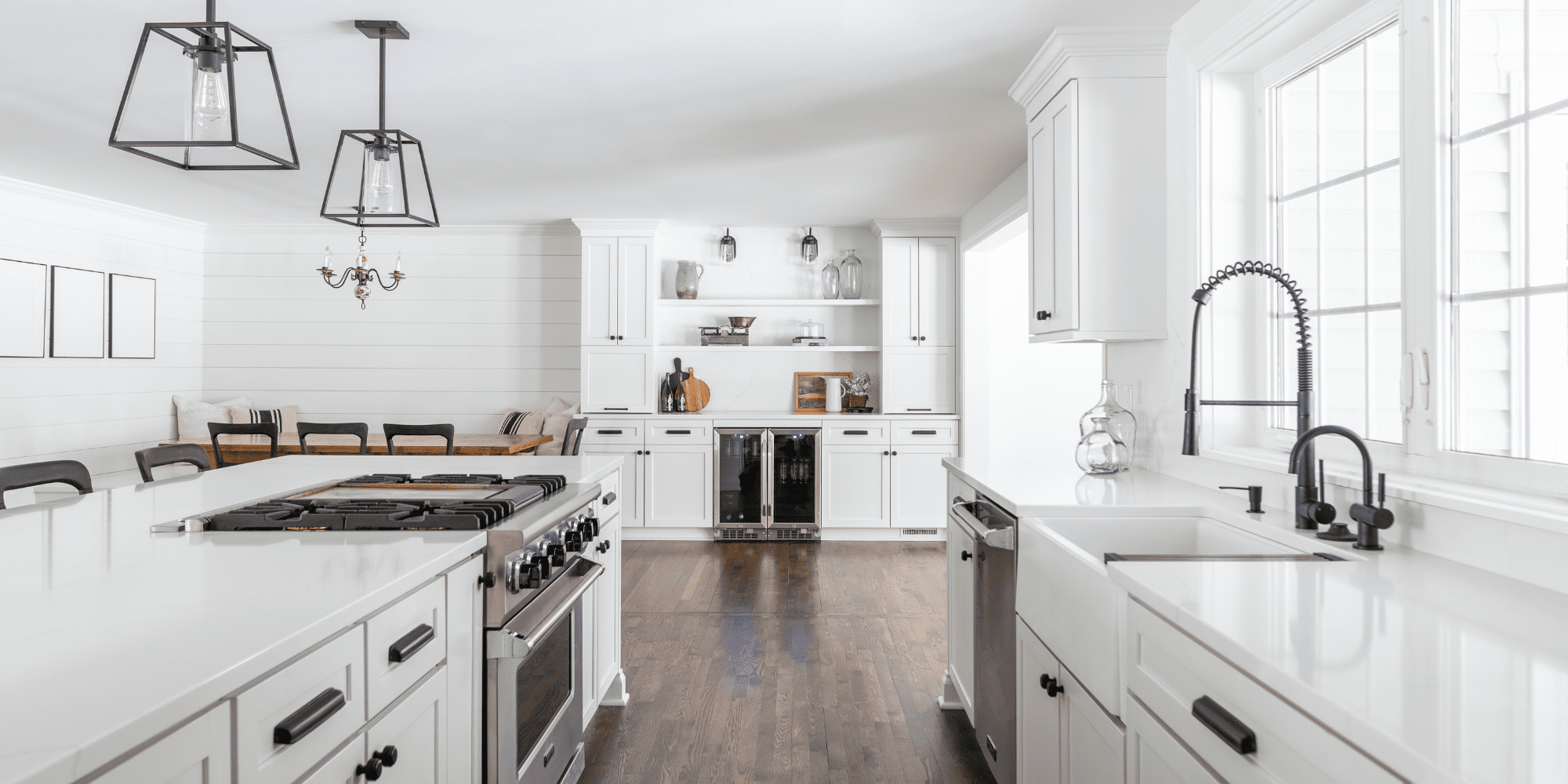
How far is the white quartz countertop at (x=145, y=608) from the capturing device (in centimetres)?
70

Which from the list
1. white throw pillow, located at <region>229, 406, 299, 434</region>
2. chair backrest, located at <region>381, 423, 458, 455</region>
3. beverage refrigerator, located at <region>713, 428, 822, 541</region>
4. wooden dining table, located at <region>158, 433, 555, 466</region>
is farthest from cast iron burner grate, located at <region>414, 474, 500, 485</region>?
white throw pillow, located at <region>229, 406, 299, 434</region>

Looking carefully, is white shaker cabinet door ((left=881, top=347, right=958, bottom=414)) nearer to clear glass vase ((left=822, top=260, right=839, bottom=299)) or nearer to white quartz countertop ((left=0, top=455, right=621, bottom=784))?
clear glass vase ((left=822, top=260, right=839, bottom=299))

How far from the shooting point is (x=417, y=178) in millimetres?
4492

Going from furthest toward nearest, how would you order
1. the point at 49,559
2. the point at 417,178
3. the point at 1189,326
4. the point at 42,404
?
1. the point at 42,404
2. the point at 417,178
3. the point at 1189,326
4. the point at 49,559

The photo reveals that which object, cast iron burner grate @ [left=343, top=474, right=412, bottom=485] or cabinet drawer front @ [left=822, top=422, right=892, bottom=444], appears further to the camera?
cabinet drawer front @ [left=822, top=422, right=892, bottom=444]

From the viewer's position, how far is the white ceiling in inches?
95.1

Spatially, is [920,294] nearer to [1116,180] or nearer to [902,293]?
[902,293]

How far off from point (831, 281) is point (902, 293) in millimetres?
582

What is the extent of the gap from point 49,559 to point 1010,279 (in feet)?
17.9

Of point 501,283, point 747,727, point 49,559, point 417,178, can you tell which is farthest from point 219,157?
point 747,727

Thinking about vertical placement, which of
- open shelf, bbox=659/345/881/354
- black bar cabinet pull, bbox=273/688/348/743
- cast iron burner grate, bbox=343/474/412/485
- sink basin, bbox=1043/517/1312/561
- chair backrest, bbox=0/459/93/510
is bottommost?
black bar cabinet pull, bbox=273/688/348/743

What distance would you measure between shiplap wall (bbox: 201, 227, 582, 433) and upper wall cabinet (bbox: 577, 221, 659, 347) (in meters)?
0.46

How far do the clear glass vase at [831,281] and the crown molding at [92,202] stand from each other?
15.7 ft

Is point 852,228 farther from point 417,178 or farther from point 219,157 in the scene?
point 219,157
